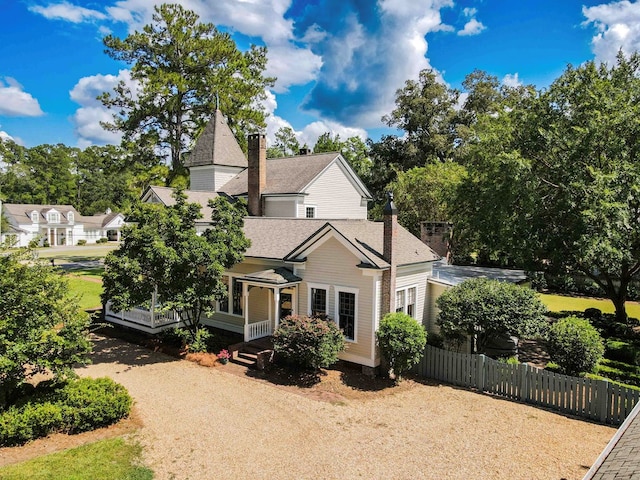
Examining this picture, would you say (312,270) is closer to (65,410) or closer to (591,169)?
(65,410)

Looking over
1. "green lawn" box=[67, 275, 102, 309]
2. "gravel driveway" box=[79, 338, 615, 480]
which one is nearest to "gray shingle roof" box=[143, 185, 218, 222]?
"green lawn" box=[67, 275, 102, 309]

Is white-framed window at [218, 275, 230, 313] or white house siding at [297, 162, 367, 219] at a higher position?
white house siding at [297, 162, 367, 219]

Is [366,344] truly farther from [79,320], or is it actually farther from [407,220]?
[407,220]

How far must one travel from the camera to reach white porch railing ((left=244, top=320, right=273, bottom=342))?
1748cm

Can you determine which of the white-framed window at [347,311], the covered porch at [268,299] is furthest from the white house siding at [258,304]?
the white-framed window at [347,311]

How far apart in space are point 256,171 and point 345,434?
19.2 meters

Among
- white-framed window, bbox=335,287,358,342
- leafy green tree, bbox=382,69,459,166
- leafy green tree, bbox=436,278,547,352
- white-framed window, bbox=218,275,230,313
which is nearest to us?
leafy green tree, bbox=436,278,547,352

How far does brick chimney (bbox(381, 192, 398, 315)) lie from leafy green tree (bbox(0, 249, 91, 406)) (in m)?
9.82

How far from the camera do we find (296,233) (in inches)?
779

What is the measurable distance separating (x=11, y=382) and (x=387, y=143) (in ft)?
185

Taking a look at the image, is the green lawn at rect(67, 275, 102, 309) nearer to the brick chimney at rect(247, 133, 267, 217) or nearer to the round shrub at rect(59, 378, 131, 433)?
the brick chimney at rect(247, 133, 267, 217)

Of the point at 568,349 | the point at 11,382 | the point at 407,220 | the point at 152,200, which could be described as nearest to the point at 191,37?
the point at 152,200

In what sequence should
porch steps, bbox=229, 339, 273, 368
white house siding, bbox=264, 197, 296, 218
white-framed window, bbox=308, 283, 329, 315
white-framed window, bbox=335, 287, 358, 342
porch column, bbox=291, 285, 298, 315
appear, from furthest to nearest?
white house siding, bbox=264, 197, 296, 218 < porch column, bbox=291, 285, 298, 315 < white-framed window, bbox=308, 283, 329, 315 < porch steps, bbox=229, 339, 273, 368 < white-framed window, bbox=335, 287, 358, 342

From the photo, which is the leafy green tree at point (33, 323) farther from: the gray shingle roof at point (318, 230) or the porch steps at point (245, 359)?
the gray shingle roof at point (318, 230)
